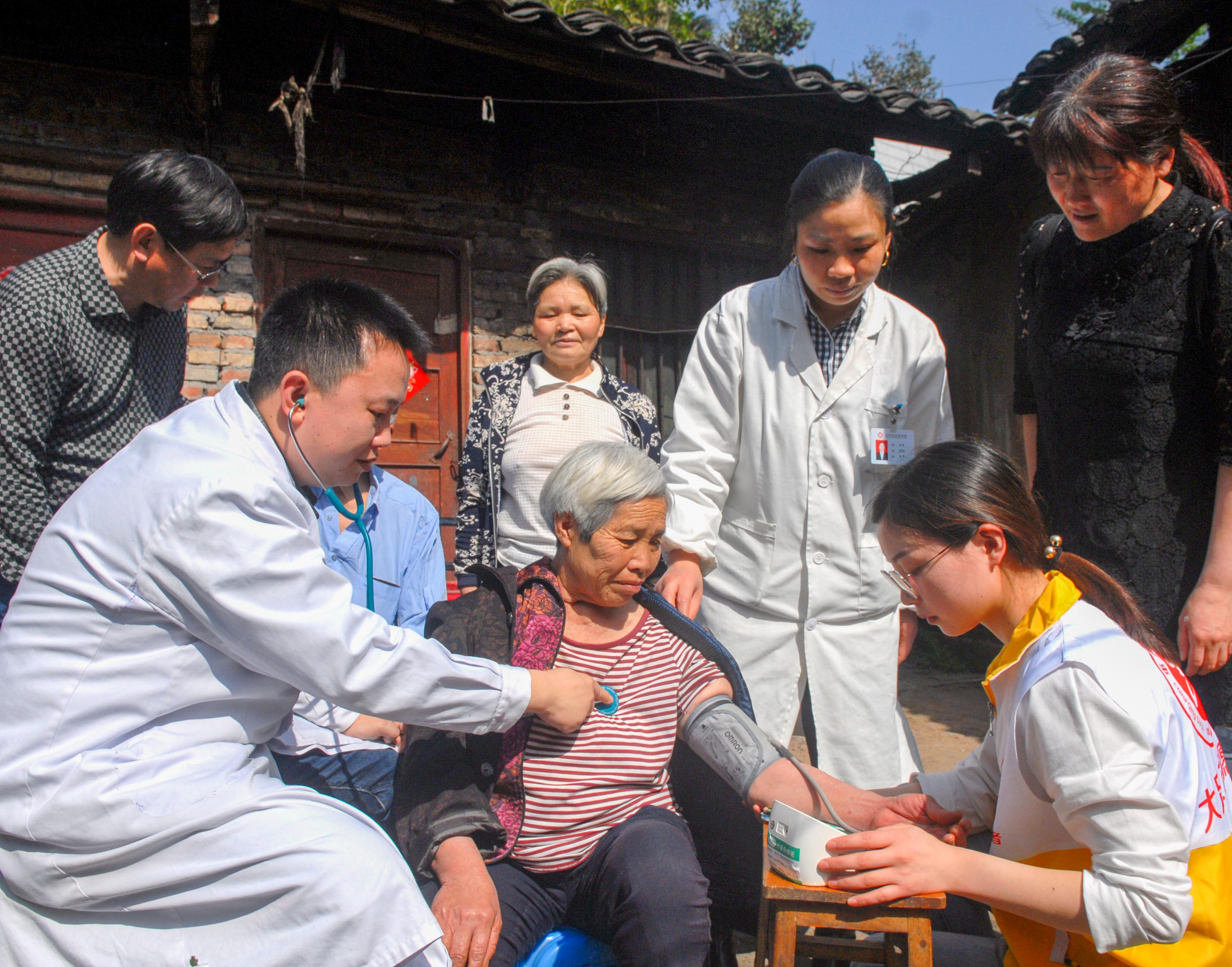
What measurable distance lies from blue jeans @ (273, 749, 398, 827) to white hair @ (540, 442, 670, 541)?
A: 76cm

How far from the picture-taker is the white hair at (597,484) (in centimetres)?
218

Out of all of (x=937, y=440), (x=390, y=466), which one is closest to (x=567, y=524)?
(x=937, y=440)

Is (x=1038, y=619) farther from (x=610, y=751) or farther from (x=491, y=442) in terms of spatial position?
(x=491, y=442)

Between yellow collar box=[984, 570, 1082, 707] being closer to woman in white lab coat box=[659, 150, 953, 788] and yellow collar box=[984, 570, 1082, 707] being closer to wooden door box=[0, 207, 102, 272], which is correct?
woman in white lab coat box=[659, 150, 953, 788]

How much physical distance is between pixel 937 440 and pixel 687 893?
1.48m

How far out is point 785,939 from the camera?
151 cm

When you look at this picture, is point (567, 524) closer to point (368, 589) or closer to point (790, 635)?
point (368, 589)

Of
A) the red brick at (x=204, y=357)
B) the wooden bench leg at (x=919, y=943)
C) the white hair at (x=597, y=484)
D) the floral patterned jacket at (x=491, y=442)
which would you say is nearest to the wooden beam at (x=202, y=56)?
the red brick at (x=204, y=357)

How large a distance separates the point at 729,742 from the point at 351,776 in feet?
3.11

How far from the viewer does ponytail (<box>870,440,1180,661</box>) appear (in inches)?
65.0

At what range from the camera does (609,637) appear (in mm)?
2213

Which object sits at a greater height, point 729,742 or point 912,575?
point 912,575

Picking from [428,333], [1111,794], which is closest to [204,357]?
[428,333]

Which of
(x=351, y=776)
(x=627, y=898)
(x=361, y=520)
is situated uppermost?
(x=361, y=520)
